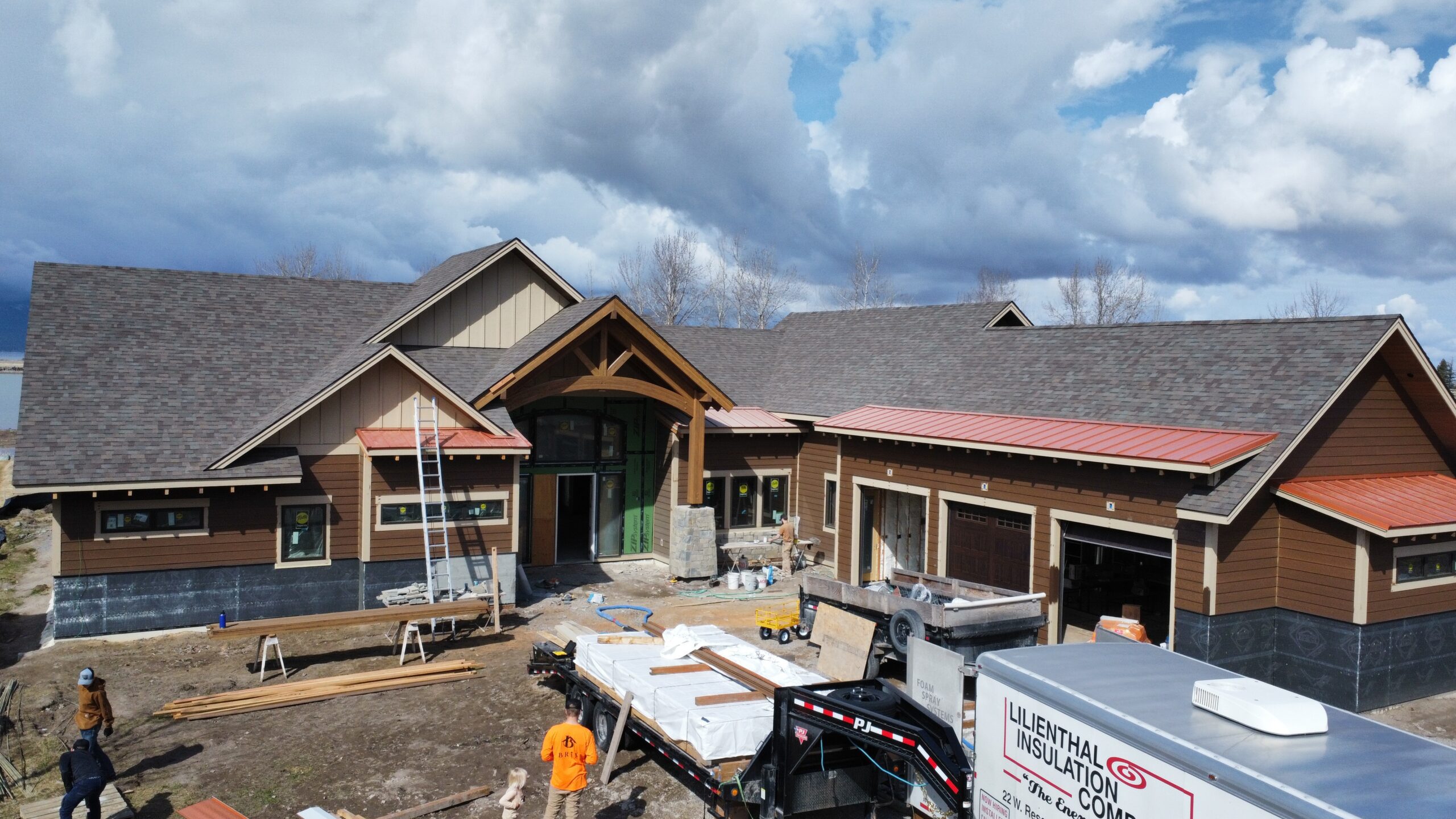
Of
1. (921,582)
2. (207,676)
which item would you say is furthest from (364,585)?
(921,582)

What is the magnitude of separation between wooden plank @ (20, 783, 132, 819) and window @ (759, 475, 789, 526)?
18.0 m

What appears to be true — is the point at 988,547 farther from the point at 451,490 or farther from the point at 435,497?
the point at 435,497

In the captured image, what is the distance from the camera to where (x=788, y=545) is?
2625 cm

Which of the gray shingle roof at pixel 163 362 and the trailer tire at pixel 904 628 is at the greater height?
the gray shingle roof at pixel 163 362

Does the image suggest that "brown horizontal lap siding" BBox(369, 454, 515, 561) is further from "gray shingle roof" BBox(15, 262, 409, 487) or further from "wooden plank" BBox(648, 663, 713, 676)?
"wooden plank" BBox(648, 663, 713, 676)

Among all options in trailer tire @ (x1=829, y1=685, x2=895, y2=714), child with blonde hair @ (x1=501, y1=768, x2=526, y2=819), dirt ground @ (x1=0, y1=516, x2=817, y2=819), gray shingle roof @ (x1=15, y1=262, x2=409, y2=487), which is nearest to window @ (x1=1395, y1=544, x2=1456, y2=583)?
dirt ground @ (x1=0, y1=516, x2=817, y2=819)

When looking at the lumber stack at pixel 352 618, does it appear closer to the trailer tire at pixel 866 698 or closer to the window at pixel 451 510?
the window at pixel 451 510

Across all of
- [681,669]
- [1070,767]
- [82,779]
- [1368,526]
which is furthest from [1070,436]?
[82,779]

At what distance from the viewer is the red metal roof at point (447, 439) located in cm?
1919

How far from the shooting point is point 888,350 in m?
27.5

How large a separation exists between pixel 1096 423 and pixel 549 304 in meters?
13.3

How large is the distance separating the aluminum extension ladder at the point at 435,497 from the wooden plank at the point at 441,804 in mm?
8311

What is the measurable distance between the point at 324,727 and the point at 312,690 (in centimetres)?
142

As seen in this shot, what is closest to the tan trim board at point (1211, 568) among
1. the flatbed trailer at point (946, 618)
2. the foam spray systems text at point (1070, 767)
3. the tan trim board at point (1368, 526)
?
the tan trim board at point (1368, 526)
